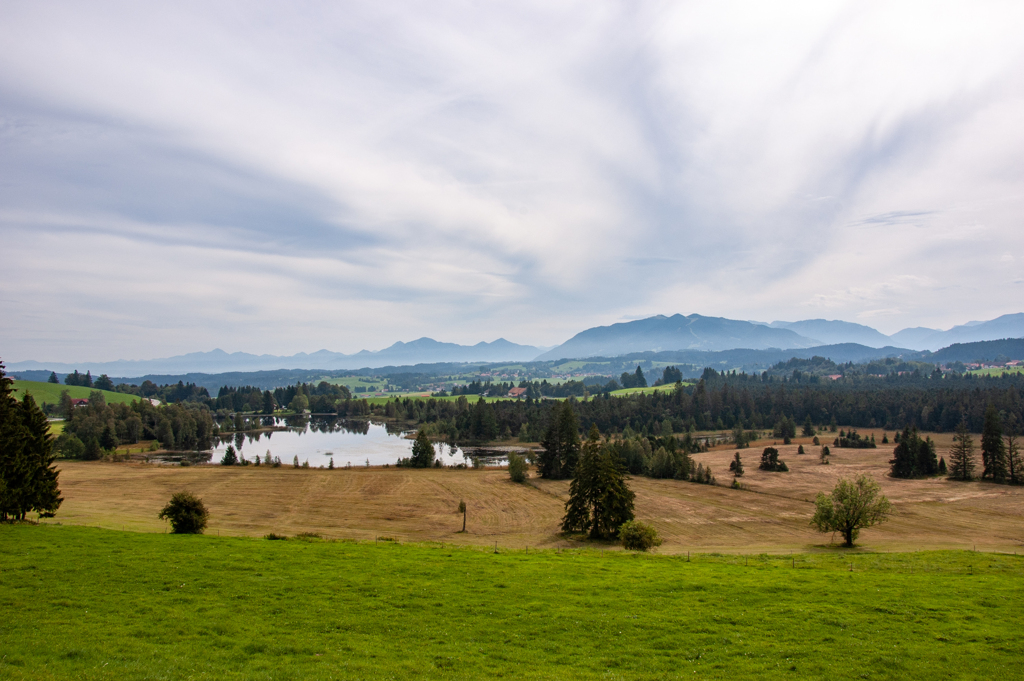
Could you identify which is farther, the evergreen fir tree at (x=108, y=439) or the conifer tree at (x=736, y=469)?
the evergreen fir tree at (x=108, y=439)

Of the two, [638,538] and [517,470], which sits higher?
[638,538]

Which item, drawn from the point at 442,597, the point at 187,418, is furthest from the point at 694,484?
the point at 187,418

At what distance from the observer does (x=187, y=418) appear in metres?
132

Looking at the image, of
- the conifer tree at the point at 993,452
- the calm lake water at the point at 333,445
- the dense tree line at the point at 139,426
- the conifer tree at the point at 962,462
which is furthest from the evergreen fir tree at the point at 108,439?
the conifer tree at the point at 993,452

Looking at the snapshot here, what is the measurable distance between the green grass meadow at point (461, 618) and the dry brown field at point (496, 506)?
17916 mm

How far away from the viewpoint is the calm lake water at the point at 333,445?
11025 centimetres

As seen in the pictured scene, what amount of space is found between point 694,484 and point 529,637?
233 ft

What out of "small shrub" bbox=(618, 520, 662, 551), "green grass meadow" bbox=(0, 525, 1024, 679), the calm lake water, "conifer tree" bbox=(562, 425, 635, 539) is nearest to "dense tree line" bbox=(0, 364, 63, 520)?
"green grass meadow" bbox=(0, 525, 1024, 679)

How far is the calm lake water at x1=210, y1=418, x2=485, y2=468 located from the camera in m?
110

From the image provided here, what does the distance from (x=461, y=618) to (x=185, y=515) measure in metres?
25.8

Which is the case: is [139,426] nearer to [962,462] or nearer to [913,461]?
[913,461]

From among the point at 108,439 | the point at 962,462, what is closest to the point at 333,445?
the point at 108,439

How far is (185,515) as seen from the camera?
33.9m

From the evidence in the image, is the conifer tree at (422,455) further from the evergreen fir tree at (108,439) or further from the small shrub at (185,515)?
the evergreen fir tree at (108,439)
